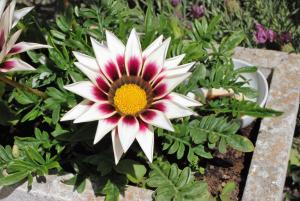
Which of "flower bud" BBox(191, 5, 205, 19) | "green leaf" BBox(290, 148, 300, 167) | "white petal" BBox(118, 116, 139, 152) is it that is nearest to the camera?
"white petal" BBox(118, 116, 139, 152)

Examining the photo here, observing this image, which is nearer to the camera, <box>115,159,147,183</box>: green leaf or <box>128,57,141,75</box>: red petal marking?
<box>128,57,141,75</box>: red petal marking

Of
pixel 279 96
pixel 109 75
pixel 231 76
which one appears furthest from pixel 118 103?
pixel 279 96

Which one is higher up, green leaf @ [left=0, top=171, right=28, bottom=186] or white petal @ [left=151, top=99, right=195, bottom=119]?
white petal @ [left=151, top=99, right=195, bottom=119]

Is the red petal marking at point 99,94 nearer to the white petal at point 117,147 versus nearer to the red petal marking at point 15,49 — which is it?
the white petal at point 117,147

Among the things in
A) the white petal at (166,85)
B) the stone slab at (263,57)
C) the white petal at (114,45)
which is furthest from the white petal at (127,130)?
the stone slab at (263,57)

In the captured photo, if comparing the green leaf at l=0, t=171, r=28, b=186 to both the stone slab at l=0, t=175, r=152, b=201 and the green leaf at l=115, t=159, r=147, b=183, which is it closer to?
the stone slab at l=0, t=175, r=152, b=201

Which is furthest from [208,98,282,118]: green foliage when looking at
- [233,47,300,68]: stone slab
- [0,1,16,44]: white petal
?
[0,1,16,44]: white petal
